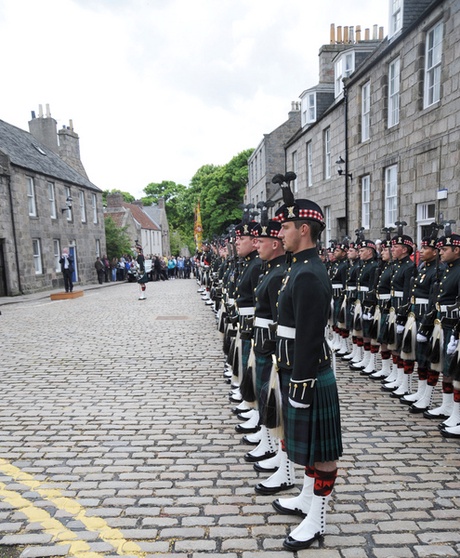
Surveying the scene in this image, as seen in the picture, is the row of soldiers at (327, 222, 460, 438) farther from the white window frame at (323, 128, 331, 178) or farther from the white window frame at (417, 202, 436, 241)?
the white window frame at (323, 128, 331, 178)

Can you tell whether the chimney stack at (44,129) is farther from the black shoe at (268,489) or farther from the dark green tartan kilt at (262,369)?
the black shoe at (268,489)

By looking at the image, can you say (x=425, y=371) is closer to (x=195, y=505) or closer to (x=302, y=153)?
(x=195, y=505)

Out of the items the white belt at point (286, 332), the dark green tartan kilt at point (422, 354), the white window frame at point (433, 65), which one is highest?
the white window frame at point (433, 65)

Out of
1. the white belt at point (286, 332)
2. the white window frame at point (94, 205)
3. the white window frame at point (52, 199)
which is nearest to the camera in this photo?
the white belt at point (286, 332)

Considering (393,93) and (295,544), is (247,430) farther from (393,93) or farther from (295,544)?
(393,93)

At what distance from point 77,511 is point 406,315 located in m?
4.63

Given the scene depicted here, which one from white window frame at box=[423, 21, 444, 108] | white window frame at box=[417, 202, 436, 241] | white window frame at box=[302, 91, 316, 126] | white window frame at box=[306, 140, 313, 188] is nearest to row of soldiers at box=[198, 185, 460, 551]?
white window frame at box=[417, 202, 436, 241]

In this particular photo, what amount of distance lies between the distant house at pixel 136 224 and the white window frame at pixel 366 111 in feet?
118

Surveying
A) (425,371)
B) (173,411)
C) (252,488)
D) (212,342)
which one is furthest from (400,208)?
(252,488)

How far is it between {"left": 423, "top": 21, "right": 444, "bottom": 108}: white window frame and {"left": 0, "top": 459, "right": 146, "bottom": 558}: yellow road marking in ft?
36.4

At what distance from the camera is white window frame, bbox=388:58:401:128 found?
487 inches

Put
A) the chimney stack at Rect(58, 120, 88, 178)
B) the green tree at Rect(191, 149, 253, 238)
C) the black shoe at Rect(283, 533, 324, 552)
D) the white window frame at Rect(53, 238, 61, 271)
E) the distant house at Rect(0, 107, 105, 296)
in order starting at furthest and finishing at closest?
the green tree at Rect(191, 149, 253, 238) → the chimney stack at Rect(58, 120, 88, 178) → the white window frame at Rect(53, 238, 61, 271) → the distant house at Rect(0, 107, 105, 296) → the black shoe at Rect(283, 533, 324, 552)

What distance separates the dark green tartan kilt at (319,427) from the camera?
2.94 m

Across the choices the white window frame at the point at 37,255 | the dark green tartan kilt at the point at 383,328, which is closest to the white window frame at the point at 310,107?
the white window frame at the point at 37,255
